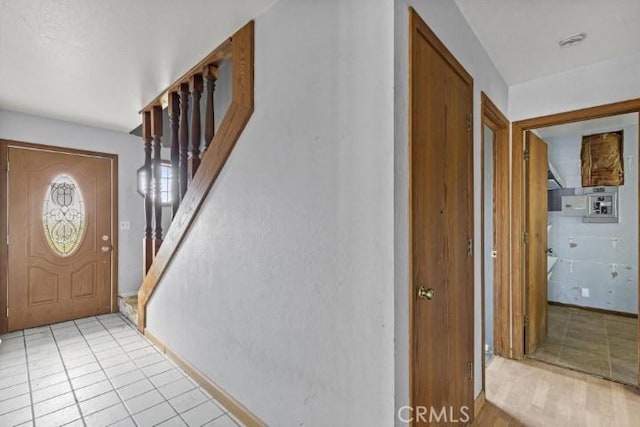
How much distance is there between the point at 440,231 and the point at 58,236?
13.8ft

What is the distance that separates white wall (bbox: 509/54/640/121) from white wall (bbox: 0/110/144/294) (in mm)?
4474

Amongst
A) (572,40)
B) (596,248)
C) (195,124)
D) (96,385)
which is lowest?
(96,385)

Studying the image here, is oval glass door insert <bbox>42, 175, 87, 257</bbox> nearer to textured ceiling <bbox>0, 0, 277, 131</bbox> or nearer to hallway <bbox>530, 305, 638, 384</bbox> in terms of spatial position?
textured ceiling <bbox>0, 0, 277, 131</bbox>

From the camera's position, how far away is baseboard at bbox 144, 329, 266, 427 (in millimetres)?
1773

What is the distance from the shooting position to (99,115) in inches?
131

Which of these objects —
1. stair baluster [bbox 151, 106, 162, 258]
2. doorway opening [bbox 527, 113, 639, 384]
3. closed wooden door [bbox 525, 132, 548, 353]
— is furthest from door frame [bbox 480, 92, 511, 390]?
stair baluster [bbox 151, 106, 162, 258]

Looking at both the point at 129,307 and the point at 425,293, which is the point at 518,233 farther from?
the point at 129,307

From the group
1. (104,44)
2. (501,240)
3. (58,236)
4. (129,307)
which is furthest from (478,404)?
(58,236)

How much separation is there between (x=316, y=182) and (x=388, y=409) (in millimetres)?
967

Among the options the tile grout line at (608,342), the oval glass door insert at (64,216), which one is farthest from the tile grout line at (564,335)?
the oval glass door insert at (64,216)

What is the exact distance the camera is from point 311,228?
1.42 metres

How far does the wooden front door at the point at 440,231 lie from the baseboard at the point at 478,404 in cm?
14

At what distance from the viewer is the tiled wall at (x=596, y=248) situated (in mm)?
3652

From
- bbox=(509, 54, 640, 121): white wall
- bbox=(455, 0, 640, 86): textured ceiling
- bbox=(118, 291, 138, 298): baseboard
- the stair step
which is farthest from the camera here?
bbox=(118, 291, 138, 298): baseboard
